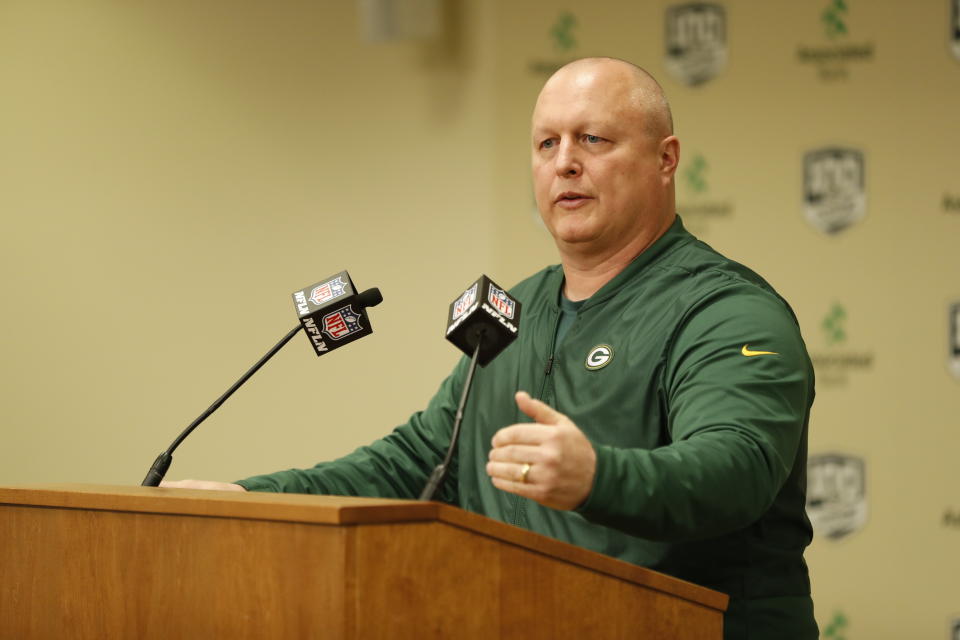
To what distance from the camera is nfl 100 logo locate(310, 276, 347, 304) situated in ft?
5.34

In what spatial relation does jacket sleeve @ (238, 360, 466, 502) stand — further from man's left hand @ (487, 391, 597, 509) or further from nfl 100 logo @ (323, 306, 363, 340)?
man's left hand @ (487, 391, 597, 509)

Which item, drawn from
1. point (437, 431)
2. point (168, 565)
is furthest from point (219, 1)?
point (168, 565)

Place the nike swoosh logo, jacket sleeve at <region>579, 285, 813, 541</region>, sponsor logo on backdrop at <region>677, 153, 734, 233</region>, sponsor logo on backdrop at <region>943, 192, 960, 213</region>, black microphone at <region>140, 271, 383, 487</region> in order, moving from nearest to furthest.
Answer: jacket sleeve at <region>579, 285, 813, 541</region>
the nike swoosh logo
black microphone at <region>140, 271, 383, 487</region>
sponsor logo on backdrop at <region>943, 192, 960, 213</region>
sponsor logo on backdrop at <region>677, 153, 734, 233</region>

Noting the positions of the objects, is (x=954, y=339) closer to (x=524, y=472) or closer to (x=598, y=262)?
(x=598, y=262)

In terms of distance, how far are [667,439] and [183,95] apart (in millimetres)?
2662

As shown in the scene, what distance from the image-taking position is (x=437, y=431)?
2090 millimetres

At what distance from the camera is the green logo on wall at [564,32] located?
3.50 m

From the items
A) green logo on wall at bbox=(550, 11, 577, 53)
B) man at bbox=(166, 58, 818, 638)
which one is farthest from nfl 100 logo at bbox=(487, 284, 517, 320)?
green logo on wall at bbox=(550, 11, 577, 53)

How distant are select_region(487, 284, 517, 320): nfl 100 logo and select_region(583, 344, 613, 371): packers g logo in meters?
0.33

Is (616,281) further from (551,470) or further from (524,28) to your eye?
(524,28)

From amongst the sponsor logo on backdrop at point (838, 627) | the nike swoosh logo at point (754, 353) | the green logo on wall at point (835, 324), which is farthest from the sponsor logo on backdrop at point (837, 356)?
the nike swoosh logo at point (754, 353)

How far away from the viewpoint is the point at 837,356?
3225mm

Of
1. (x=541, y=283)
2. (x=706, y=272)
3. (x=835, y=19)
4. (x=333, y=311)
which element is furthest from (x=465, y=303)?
(x=835, y=19)

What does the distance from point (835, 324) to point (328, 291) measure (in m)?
2.04
